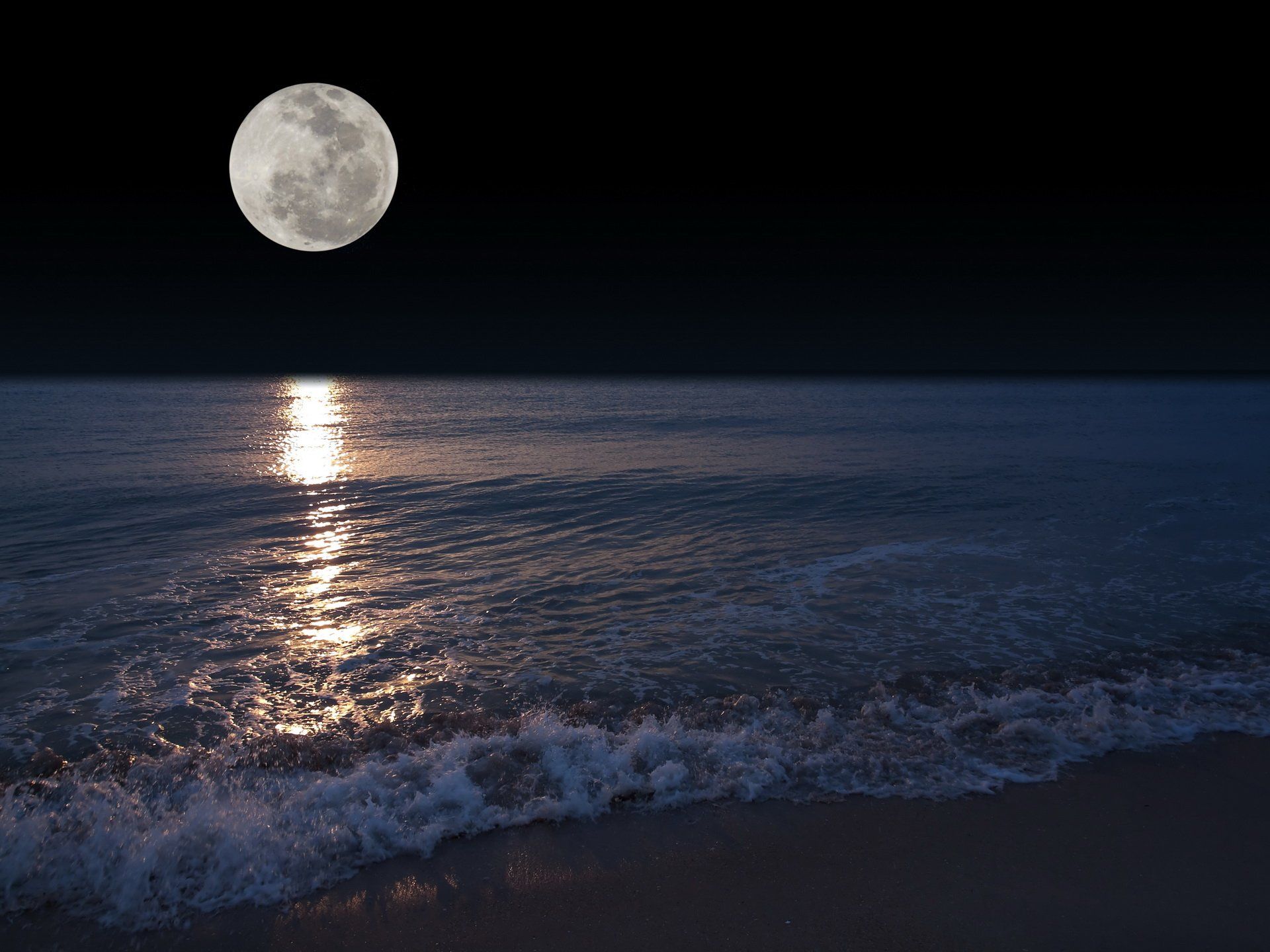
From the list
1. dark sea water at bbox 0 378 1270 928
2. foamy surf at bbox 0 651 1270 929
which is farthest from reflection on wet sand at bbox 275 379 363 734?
foamy surf at bbox 0 651 1270 929

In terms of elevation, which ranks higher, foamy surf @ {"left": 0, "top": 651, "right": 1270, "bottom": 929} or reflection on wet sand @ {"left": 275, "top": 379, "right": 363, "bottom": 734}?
foamy surf @ {"left": 0, "top": 651, "right": 1270, "bottom": 929}

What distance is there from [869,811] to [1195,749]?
305 centimetres

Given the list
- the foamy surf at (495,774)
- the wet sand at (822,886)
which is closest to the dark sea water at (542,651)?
the foamy surf at (495,774)

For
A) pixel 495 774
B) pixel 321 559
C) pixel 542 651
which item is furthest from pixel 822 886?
pixel 321 559

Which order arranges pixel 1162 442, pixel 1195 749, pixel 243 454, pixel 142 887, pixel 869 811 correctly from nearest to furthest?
pixel 142 887, pixel 869 811, pixel 1195 749, pixel 243 454, pixel 1162 442

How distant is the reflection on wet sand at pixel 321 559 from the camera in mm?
8023

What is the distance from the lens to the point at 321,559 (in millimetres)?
11859

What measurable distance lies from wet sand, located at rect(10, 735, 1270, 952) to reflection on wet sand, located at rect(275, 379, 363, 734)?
2.36m

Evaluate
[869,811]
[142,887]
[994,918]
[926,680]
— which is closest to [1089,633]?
[926,680]

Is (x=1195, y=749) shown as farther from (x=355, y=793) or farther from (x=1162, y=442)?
(x=1162, y=442)

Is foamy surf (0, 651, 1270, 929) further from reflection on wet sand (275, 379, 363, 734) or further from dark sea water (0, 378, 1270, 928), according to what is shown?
reflection on wet sand (275, 379, 363, 734)

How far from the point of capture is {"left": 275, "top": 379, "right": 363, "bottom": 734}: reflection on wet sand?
26.3ft

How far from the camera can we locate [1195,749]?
18.7 feet

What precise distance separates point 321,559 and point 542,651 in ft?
19.0
